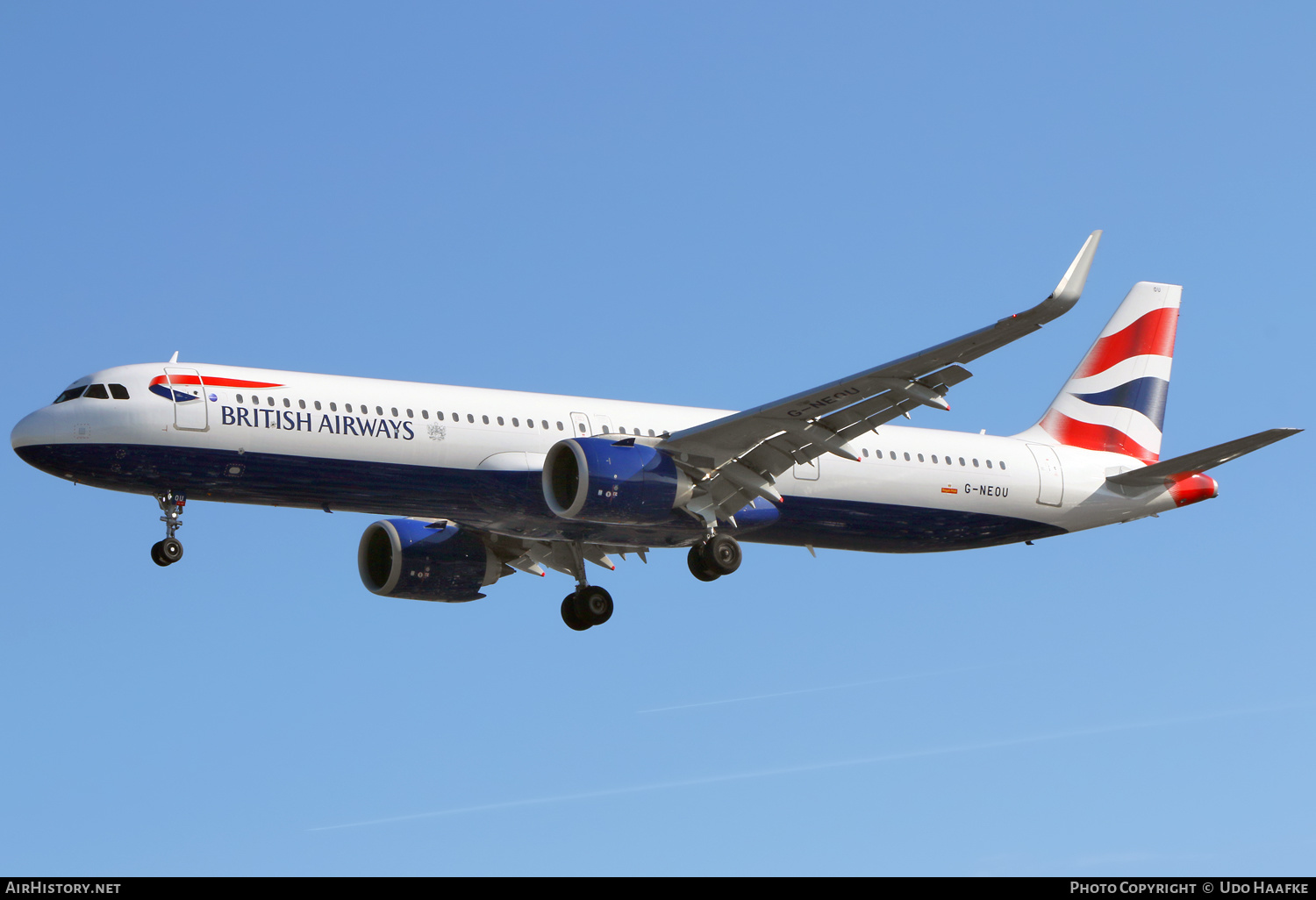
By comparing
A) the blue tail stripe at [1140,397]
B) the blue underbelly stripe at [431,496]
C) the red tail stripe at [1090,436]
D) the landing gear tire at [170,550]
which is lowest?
the landing gear tire at [170,550]

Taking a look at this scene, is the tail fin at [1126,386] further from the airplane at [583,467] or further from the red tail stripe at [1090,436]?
the airplane at [583,467]

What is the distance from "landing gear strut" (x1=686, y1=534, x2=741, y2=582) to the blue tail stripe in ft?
40.6

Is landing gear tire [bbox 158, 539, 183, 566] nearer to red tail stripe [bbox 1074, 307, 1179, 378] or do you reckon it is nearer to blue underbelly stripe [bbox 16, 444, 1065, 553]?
blue underbelly stripe [bbox 16, 444, 1065, 553]

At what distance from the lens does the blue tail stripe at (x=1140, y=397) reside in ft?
137

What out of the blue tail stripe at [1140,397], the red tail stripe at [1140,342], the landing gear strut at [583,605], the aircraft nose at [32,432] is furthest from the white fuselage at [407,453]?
the red tail stripe at [1140,342]

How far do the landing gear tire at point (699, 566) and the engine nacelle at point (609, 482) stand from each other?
1988mm

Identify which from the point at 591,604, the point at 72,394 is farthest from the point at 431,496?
the point at 72,394

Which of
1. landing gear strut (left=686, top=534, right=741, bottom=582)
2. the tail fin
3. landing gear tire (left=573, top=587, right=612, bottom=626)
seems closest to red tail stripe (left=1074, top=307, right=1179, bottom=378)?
the tail fin

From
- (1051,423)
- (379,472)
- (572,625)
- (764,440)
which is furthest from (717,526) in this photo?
(1051,423)

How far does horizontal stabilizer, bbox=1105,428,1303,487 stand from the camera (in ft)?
104

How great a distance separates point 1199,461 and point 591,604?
14.3 m

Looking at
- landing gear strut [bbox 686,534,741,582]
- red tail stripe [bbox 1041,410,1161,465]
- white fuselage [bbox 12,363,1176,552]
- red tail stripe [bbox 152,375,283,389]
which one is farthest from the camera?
red tail stripe [bbox 1041,410,1161,465]

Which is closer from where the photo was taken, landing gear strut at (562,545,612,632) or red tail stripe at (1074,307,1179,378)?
landing gear strut at (562,545,612,632)
